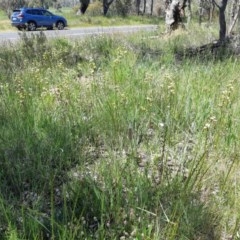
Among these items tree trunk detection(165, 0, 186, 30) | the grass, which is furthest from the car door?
the grass

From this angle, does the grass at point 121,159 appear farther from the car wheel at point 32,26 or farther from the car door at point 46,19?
the car door at point 46,19

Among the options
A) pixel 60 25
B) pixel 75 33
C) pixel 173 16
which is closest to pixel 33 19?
pixel 60 25

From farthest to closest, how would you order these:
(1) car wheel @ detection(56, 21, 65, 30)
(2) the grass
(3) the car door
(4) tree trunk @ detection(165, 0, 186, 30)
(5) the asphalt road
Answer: (1) car wheel @ detection(56, 21, 65, 30), (3) the car door, (4) tree trunk @ detection(165, 0, 186, 30), (5) the asphalt road, (2) the grass

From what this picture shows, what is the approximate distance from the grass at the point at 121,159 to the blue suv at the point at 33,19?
18248 millimetres

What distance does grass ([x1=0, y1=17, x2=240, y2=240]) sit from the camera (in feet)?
6.22

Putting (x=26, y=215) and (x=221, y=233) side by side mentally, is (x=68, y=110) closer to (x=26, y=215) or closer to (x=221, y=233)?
(x=26, y=215)

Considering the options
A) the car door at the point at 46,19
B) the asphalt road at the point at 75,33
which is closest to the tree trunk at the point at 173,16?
the asphalt road at the point at 75,33

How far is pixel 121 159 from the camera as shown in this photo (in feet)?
7.91

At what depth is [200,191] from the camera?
222 centimetres

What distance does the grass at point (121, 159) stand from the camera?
6.22 ft

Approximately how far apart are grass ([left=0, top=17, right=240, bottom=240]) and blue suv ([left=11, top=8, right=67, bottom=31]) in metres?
18.2

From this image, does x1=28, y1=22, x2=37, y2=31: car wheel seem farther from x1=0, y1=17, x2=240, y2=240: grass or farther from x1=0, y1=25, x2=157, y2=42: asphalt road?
x1=0, y1=17, x2=240, y2=240: grass

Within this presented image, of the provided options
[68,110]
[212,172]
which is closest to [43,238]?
[212,172]

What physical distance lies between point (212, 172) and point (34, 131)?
1570mm
